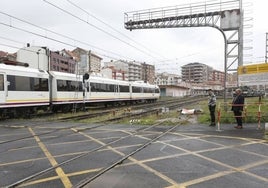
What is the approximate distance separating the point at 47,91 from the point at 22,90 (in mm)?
2789

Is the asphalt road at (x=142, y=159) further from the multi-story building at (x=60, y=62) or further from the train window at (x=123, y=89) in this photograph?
the multi-story building at (x=60, y=62)

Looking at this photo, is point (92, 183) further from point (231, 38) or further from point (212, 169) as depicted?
point (231, 38)

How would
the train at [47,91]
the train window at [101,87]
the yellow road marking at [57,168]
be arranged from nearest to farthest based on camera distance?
the yellow road marking at [57,168] < the train at [47,91] < the train window at [101,87]

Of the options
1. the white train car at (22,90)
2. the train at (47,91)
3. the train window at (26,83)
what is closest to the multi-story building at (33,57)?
the train at (47,91)

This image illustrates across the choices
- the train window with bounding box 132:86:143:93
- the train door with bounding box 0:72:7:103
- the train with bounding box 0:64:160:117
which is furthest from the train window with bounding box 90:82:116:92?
the train door with bounding box 0:72:7:103

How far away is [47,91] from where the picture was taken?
2338cm

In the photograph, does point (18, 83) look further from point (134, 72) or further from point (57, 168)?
point (134, 72)

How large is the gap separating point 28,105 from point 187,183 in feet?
→ 57.0

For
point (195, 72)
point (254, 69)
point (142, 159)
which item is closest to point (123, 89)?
point (254, 69)

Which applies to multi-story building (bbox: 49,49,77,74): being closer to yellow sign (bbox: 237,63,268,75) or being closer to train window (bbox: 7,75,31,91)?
train window (bbox: 7,75,31,91)

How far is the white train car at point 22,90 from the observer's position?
19312mm

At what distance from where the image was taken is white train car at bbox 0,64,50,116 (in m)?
19.3

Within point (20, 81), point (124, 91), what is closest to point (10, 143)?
point (20, 81)

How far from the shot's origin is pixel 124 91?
3966 cm
